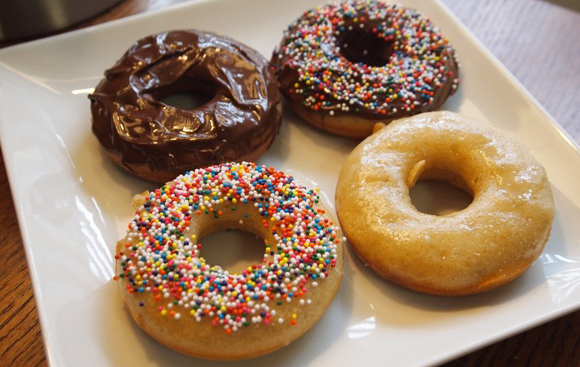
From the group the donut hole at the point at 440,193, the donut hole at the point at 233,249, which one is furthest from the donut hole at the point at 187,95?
the donut hole at the point at 440,193

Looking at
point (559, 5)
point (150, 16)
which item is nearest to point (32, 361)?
point (150, 16)

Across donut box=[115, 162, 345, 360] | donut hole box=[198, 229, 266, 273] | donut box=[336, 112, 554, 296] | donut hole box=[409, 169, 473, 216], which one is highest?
donut box=[336, 112, 554, 296]

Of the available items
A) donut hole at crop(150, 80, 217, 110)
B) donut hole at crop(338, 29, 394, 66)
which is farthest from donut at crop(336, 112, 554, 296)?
donut hole at crop(150, 80, 217, 110)

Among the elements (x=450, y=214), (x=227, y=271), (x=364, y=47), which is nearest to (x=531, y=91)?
(x=364, y=47)

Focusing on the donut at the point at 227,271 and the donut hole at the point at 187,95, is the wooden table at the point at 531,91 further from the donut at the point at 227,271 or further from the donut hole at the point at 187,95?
the donut hole at the point at 187,95

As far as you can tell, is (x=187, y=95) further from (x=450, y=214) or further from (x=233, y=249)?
(x=450, y=214)

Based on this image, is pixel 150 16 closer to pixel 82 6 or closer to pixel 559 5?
pixel 82 6

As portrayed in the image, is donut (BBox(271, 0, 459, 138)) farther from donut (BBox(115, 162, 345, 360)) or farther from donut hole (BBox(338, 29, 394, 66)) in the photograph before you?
donut (BBox(115, 162, 345, 360))
